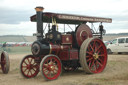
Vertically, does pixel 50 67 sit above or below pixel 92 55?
below

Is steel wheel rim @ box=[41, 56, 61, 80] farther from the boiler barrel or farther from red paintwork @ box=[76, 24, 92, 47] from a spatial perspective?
red paintwork @ box=[76, 24, 92, 47]

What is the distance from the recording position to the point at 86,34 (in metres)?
8.06

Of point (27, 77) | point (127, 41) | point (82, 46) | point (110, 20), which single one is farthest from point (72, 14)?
point (127, 41)

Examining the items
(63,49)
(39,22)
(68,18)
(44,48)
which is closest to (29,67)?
(44,48)

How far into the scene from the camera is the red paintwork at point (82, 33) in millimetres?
7730

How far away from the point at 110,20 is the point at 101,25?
479 millimetres

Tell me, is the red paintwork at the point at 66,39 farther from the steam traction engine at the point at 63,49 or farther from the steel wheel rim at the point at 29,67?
the steel wheel rim at the point at 29,67

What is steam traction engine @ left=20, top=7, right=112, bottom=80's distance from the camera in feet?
22.3

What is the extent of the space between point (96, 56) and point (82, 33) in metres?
1.10

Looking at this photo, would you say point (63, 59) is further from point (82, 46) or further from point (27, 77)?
point (27, 77)

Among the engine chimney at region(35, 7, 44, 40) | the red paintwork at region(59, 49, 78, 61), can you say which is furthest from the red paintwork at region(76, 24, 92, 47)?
the engine chimney at region(35, 7, 44, 40)

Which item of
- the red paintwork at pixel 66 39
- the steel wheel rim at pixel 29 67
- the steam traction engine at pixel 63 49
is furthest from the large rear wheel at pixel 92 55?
the steel wheel rim at pixel 29 67

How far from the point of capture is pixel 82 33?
789 centimetres

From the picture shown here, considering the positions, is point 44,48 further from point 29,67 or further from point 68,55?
point 29,67
